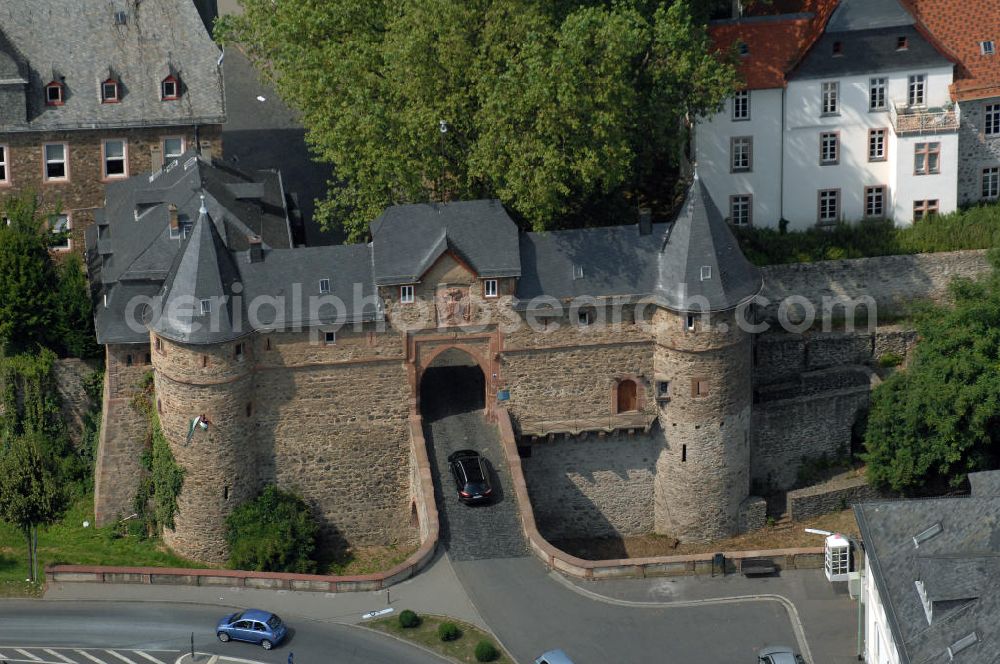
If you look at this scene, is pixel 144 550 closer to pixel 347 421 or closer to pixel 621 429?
pixel 347 421

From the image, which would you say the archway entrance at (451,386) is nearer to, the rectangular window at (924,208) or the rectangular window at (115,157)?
the rectangular window at (115,157)

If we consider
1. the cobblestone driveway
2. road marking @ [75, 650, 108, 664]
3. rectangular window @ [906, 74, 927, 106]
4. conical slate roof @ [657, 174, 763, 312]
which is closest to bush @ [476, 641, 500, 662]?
the cobblestone driveway

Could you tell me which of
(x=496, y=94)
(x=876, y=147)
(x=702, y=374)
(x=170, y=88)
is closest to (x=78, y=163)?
(x=170, y=88)

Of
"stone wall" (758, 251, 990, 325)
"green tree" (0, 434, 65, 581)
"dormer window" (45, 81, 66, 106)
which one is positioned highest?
"dormer window" (45, 81, 66, 106)

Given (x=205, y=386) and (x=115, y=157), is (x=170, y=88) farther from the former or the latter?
(x=205, y=386)

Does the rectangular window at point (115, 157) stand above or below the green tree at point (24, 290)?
above

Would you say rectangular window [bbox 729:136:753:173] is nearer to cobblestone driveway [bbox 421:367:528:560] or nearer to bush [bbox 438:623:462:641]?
cobblestone driveway [bbox 421:367:528:560]

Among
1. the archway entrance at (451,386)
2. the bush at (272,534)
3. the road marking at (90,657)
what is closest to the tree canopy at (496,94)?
the archway entrance at (451,386)
